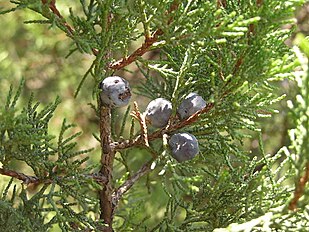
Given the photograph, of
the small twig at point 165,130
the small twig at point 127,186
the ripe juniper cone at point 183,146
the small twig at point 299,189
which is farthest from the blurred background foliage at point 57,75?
the small twig at point 299,189

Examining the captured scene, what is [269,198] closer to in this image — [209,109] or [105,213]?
[209,109]

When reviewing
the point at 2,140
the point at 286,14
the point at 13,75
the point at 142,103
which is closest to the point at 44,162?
the point at 2,140

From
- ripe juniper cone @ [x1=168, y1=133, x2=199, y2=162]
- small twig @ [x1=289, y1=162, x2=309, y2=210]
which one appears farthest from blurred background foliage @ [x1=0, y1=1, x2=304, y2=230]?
small twig @ [x1=289, y1=162, x2=309, y2=210]

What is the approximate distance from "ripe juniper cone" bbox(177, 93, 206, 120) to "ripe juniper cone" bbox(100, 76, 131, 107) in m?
0.13

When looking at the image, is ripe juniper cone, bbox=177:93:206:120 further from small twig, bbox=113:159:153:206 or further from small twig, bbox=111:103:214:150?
small twig, bbox=113:159:153:206

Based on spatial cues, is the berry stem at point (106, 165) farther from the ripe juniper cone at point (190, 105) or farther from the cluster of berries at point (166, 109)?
the ripe juniper cone at point (190, 105)

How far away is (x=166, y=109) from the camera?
1.13 meters

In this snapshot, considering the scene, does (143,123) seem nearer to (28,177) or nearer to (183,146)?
(183,146)

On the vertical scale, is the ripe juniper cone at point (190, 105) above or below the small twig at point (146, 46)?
below

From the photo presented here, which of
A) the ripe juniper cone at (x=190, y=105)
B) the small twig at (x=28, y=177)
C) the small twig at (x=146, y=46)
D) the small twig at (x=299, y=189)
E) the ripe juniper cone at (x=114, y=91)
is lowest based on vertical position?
the small twig at (x=299, y=189)

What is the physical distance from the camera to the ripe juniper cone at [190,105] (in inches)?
44.0

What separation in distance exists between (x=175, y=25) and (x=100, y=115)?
0.30 m

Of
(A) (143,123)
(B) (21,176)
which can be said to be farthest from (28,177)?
(A) (143,123)

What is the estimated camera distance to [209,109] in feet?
3.56
